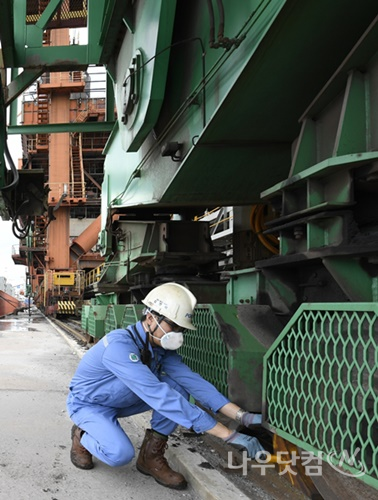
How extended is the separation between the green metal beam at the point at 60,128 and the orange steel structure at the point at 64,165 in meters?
12.7

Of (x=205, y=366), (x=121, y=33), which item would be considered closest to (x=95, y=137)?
(x=121, y=33)

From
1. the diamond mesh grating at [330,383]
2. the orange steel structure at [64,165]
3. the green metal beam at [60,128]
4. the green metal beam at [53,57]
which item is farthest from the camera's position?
the orange steel structure at [64,165]

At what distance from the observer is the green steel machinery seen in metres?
2.12

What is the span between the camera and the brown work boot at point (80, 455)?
2.94m

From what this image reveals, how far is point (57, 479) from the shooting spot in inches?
110

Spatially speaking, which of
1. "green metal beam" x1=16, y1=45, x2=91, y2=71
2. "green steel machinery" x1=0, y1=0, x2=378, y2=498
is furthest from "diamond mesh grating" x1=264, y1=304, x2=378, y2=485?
"green metal beam" x1=16, y1=45, x2=91, y2=71

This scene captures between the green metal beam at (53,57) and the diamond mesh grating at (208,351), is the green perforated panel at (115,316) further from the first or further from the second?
the green metal beam at (53,57)

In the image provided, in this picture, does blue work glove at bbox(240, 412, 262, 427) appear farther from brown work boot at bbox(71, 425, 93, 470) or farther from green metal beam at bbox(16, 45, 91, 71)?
green metal beam at bbox(16, 45, 91, 71)

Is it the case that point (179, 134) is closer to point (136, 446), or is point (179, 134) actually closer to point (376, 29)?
point (376, 29)


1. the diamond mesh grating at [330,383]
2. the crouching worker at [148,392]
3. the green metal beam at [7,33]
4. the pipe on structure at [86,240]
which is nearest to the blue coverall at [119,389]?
the crouching worker at [148,392]

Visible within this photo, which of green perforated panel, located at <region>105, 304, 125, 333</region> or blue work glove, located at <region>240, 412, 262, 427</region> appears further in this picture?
green perforated panel, located at <region>105, 304, 125, 333</region>

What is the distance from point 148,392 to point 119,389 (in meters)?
0.40

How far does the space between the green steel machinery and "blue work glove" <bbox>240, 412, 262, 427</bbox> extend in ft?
0.34

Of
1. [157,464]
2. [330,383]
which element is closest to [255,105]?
[330,383]
